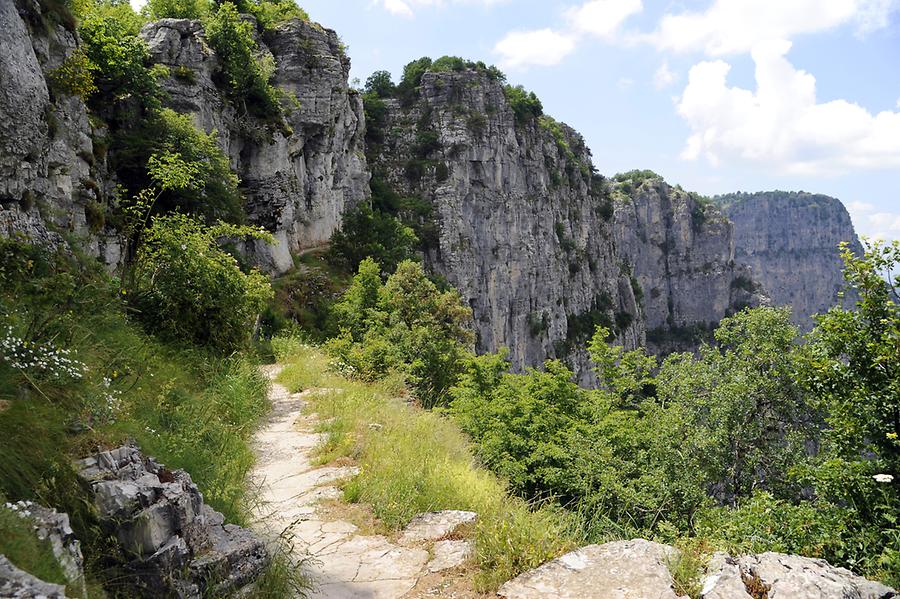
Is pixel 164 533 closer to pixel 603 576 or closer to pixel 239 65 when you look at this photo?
pixel 603 576

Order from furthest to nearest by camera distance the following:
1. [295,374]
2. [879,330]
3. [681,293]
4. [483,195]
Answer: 1. [681,293]
2. [483,195]
3. [295,374]
4. [879,330]

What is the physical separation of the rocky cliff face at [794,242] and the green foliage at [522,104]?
86899mm

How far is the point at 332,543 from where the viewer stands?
4.48m

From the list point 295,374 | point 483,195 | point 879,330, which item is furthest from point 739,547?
point 483,195

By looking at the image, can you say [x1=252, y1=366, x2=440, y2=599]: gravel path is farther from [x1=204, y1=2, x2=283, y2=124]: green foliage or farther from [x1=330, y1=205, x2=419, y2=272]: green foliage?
[x1=330, y1=205, x2=419, y2=272]: green foliage

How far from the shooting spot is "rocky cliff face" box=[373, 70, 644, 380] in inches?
1836

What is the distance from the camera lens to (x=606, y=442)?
971 centimetres

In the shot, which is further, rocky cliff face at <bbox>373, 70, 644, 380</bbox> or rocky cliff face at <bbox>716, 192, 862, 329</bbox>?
rocky cliff face at <bbox>716, 192, 862, 329</bbox>

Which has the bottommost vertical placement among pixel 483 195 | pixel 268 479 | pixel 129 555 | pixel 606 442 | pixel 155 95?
pixel 606 442

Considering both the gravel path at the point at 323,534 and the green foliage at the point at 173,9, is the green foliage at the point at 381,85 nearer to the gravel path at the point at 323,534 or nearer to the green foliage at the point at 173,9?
the green foliage at the point at 173,9

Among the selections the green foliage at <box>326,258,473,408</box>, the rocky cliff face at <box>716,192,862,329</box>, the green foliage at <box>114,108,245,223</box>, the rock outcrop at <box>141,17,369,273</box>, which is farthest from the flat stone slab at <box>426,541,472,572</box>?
the rocky cliff face at <box>716,192,862,329</box>

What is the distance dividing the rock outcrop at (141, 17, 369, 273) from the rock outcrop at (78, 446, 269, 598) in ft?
50.8

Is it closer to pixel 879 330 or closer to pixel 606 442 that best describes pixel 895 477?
pixel 879 330

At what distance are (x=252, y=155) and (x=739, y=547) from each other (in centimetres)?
2239
